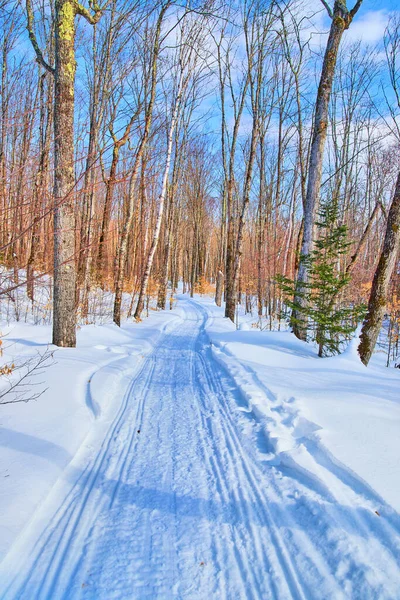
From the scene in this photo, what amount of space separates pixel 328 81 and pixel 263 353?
6.60 m

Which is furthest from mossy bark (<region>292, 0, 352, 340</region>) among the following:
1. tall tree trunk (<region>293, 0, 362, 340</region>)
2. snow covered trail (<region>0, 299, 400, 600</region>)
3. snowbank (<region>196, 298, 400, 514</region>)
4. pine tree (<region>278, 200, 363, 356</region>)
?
snow covered trail (<region>0, 299, 400, 600</region>)

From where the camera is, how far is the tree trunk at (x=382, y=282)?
620 cm

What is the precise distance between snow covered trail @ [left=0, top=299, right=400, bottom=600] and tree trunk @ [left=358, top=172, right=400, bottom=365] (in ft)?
13.8

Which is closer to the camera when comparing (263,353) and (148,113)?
(263,353)

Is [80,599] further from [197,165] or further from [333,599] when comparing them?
[197,165]

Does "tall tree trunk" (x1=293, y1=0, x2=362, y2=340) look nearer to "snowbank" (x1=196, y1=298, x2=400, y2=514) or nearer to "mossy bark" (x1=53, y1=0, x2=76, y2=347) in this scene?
"snowbank" (x1=196, y1=298, x2=400, y2=514)

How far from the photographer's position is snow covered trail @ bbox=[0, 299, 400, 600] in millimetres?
1697

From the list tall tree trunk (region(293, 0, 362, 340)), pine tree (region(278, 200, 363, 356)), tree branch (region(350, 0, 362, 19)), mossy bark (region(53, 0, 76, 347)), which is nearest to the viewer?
mossy bark (region(53, 0, 76, 347))

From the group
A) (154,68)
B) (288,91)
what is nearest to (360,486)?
(154,68)

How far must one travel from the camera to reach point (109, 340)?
318 inches

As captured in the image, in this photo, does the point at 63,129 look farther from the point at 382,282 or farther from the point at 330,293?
the point at 382,282

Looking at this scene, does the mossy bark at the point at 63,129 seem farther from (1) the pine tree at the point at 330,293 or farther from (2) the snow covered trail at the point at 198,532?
(1) the pine tree at the point at 330,293

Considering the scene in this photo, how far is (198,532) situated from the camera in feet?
6.81

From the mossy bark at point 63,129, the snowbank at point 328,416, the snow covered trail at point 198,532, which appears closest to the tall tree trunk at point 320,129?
the snowbank at point 328,416
